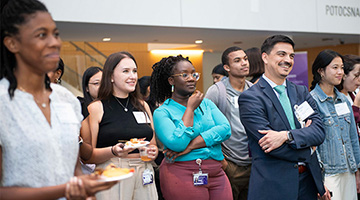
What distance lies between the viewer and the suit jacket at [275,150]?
3141mm

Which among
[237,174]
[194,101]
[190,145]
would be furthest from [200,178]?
[237,174]

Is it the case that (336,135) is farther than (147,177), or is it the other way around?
(336,135)

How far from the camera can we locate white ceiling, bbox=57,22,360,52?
30.4 ft

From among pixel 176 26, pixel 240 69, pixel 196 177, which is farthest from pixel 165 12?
pixel 196 177

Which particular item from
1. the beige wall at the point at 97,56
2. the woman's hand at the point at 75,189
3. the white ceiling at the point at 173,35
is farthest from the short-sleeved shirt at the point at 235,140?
the beige wall at the point at 97,56

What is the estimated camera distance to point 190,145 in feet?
10.9

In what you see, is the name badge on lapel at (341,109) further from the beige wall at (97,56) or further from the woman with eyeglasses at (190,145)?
the beige wall at (97,56)

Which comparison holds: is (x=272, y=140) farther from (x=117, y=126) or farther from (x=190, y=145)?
(x=117, y=126)

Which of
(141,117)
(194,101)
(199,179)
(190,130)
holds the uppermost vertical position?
(194,101)

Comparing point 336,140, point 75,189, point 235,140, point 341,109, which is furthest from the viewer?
point 235,140

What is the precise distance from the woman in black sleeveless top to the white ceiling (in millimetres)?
5330

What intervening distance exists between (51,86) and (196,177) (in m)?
1.62

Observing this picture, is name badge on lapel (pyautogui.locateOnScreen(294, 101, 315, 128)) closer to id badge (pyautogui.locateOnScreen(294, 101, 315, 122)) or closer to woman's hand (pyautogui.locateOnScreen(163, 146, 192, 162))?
id badge (pyautogui.locateOnScreen(294, 101, 315, 122))

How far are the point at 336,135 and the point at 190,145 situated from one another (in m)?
1.59
